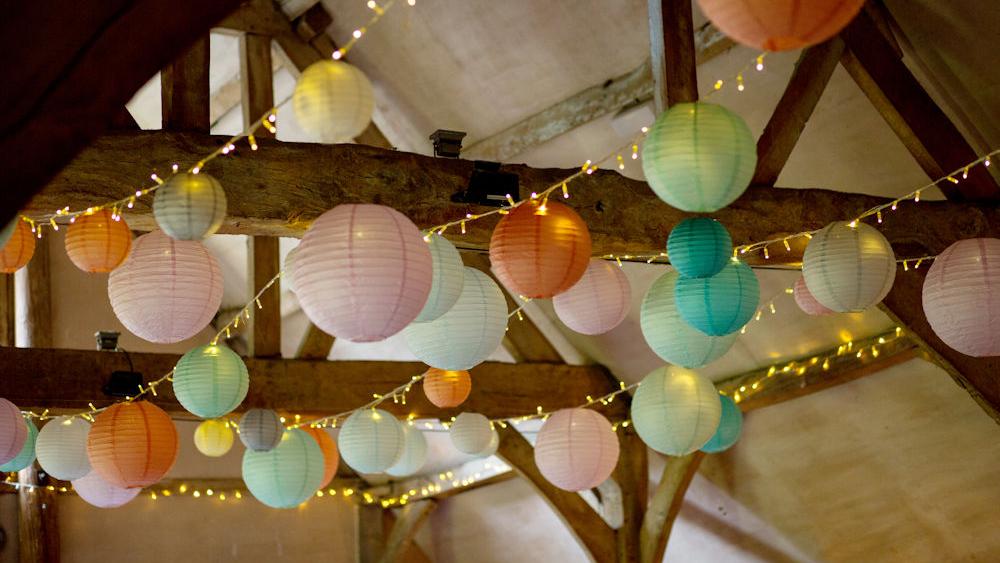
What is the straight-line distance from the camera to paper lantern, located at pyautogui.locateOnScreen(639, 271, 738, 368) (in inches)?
154

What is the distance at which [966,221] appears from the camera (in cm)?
480

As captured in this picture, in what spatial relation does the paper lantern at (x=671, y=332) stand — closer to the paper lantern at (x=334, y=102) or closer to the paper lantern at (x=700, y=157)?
the paper lantern at (x=700, y=157)

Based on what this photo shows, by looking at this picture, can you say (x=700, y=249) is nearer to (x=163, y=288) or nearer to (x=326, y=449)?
(x=163, y=288)

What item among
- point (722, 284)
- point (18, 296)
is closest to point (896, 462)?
point (722, 284)

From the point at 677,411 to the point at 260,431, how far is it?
1.73m

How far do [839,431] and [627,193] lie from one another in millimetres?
2546

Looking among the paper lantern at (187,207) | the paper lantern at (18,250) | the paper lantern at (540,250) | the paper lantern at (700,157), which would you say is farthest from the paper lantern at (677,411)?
the paper lantern at (18,250)

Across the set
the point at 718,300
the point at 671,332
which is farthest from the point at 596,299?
the point at 718,300

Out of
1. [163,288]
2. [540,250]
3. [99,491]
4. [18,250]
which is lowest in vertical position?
[540,250]

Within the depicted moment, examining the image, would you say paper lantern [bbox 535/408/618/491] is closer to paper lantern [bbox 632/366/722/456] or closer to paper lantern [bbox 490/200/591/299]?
paper lantern [bbox 632/366/722/456]

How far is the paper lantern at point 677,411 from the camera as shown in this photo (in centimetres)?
449

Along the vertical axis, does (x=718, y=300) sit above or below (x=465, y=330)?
below

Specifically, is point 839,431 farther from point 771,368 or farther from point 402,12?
point 402,12

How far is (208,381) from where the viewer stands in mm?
4336
